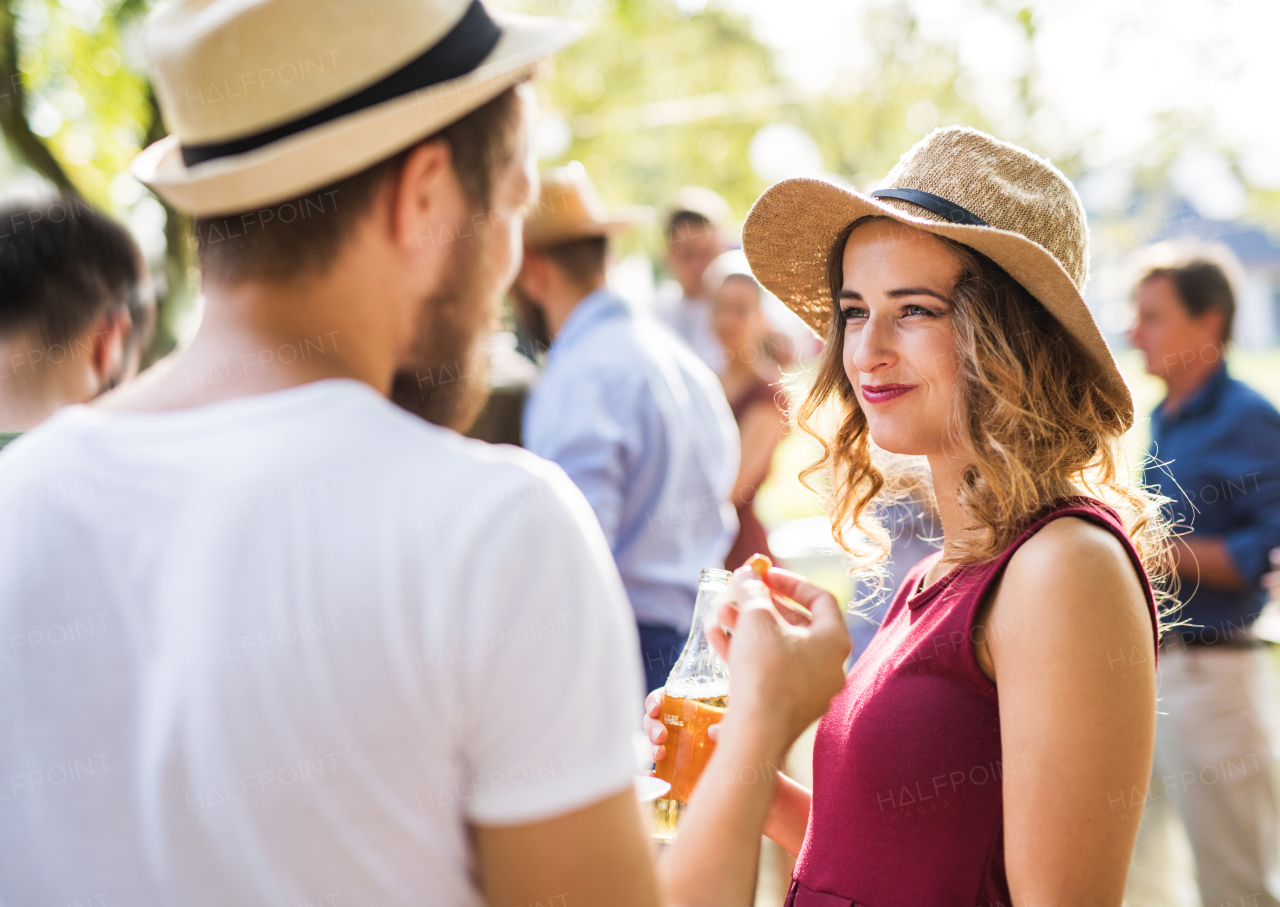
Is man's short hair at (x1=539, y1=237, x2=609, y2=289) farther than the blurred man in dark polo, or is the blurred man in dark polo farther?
man's short hair at (x1=539, y1=237, x2=609, y2=289)

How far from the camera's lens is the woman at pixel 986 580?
141cm

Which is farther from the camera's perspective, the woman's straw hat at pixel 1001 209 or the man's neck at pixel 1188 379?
the man's neck at pixel 1188 379

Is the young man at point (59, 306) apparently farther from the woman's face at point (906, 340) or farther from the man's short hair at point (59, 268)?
the woman's face at point (906, 340)

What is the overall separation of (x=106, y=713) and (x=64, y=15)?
349 inches

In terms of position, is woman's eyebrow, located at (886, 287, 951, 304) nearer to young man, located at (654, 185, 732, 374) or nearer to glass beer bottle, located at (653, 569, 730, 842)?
glass beer bottle, located at (653, 569, 730, 842)

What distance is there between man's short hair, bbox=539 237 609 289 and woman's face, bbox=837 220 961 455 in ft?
5.91

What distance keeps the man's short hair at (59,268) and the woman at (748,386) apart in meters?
2.72

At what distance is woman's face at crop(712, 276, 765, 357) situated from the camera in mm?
4910

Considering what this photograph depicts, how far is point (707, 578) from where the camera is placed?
1.73 meters

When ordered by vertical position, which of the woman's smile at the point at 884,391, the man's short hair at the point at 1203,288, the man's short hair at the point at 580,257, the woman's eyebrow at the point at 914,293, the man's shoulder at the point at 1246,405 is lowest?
the man's shoulder at the point at 1246,405

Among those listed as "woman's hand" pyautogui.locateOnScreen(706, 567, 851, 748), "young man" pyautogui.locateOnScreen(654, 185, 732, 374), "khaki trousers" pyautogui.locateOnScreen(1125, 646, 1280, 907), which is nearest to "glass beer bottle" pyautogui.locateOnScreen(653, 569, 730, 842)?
"woman's hand" pyautogui.locateOnScreen(706, 567, 851, 748)

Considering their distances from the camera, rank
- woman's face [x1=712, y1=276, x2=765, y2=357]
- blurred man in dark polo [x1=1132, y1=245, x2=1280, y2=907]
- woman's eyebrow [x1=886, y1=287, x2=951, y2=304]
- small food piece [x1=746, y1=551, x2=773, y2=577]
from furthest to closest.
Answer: woman's face [x1=712, y1=276, x2=765, y2=357]
blurred man in dark polo [x1=1132, y1=245, x2=1280, y2=907]
woman's eyebrow [x1=886, y1=287, x2=951, y2=304]
small food piece [x1=746, y1=551, x2=773, y2=577]

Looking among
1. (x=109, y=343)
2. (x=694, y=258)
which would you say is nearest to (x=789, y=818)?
(x=109, y=343)

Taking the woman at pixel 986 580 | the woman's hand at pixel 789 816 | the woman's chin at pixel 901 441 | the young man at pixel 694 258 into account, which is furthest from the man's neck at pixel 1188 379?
the young man at pixel 694 258
